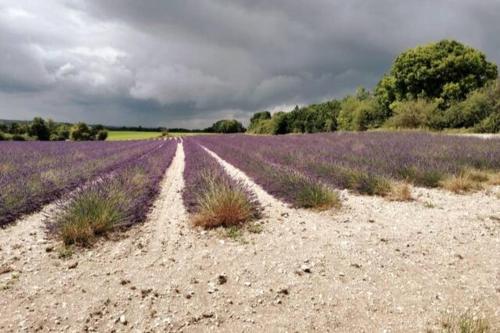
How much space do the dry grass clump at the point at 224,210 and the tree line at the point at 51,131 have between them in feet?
217

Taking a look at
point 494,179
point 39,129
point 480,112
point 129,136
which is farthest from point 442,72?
point 39,129

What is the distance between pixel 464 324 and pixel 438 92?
4115 cm

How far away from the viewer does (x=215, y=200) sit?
4801mm

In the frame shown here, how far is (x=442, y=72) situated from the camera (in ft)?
118

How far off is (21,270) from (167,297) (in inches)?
71.4

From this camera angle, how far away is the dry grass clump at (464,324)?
2158mm

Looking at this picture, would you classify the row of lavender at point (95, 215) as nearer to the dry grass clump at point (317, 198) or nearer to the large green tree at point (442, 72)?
the dry grass clump at point (317, 198)

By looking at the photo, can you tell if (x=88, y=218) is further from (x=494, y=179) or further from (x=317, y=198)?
(x=494, y=179)

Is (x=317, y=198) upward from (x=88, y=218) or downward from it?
upward

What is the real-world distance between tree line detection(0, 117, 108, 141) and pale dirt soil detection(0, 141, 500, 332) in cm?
6654

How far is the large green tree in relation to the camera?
1385 inches

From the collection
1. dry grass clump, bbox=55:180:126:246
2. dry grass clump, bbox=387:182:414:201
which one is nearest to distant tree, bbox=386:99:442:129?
dry grass clump, bbox=387:182:414:201

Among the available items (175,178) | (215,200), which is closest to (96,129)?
(175,178)

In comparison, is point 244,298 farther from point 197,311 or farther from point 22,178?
point 22,178
